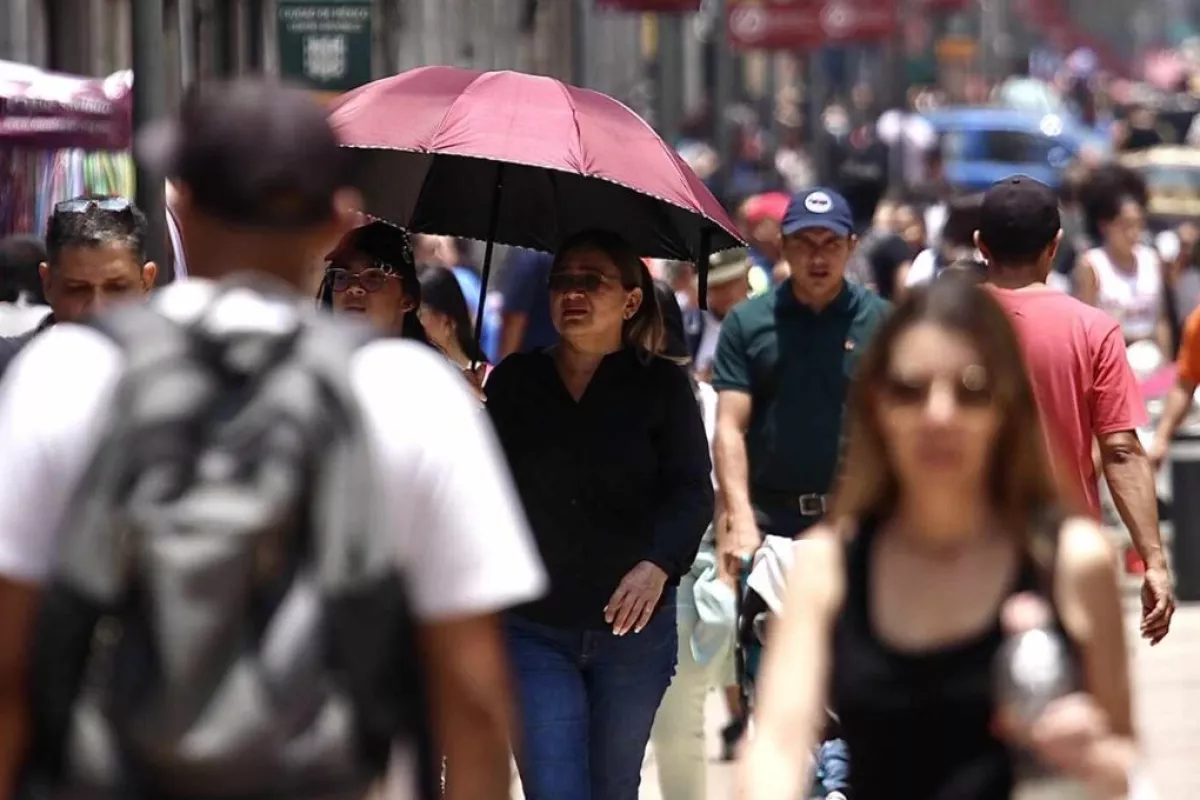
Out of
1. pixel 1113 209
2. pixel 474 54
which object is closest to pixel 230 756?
pixel 1113 209

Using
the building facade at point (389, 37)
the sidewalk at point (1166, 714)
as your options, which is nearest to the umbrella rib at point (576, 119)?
the sidewalk at point (1166, 714)

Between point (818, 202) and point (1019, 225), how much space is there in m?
2.02

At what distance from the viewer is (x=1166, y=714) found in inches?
442

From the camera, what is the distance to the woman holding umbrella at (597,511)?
6848 millimetres

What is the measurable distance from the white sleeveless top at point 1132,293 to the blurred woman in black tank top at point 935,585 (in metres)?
11.1

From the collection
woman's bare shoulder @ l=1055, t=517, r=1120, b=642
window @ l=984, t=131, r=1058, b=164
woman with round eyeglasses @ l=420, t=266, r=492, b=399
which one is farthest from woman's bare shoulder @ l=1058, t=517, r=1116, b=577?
window @ l=984, t=131, r=1058, b=164

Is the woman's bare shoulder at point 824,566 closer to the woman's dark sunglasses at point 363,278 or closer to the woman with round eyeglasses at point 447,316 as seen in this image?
the woman's dark sunglasses at point 363,278

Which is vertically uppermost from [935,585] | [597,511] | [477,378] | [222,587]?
[222,587]

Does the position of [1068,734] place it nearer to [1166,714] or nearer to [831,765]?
[831,765]

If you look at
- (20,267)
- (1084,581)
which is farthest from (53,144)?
(1084,581)

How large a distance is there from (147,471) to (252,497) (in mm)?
119

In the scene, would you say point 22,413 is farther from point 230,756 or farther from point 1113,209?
point 1113,209

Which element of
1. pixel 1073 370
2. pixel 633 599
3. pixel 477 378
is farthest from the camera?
pixel 477 378

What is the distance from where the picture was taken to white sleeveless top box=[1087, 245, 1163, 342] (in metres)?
14.9
